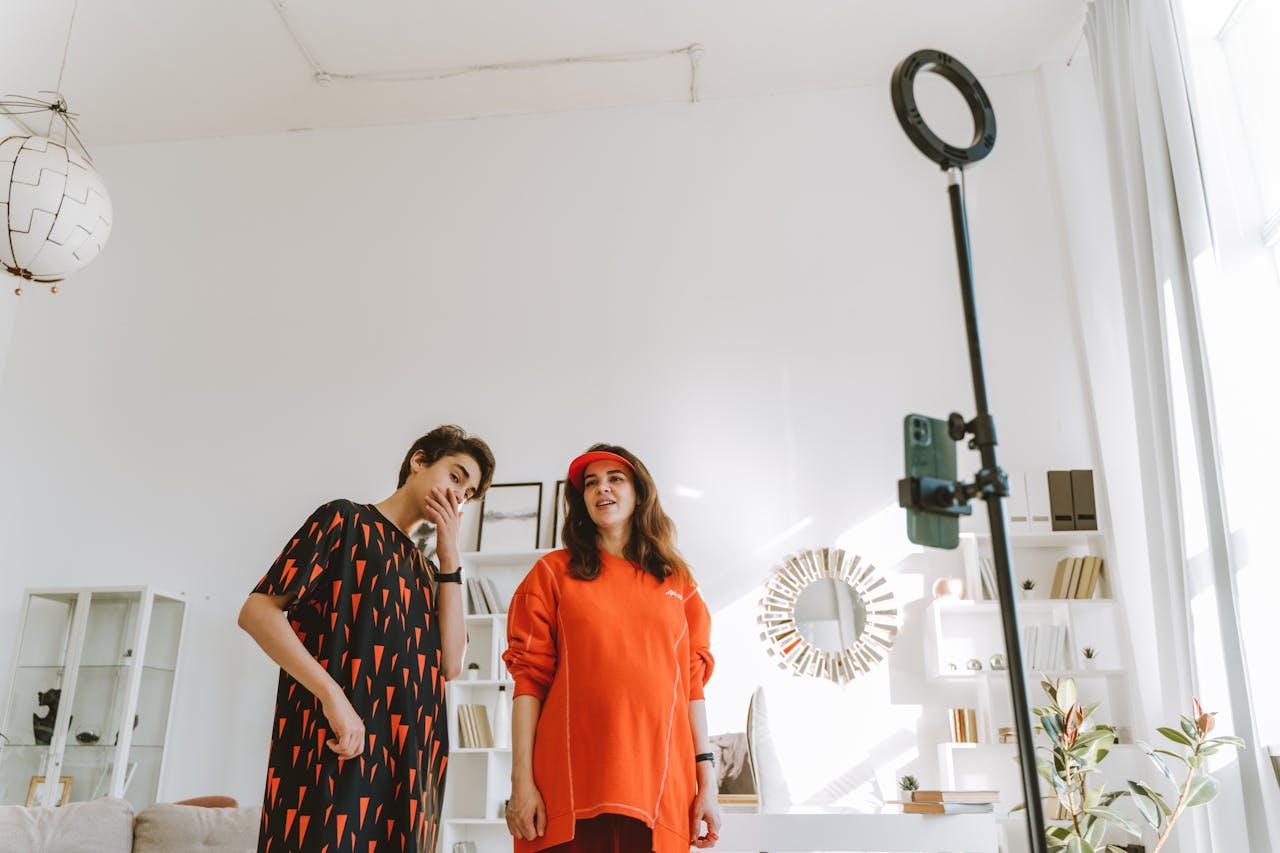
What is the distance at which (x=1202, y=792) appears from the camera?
2.97 m

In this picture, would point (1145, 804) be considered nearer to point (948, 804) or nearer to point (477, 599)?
point (948, 804)

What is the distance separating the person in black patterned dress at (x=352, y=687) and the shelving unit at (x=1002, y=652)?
280 centimetres

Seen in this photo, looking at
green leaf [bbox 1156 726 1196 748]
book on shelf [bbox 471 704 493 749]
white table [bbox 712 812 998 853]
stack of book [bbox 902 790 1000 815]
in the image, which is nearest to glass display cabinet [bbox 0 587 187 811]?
book on shelf [bbox 471 704 493 749]

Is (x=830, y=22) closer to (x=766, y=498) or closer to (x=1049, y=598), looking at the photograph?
(x=766, y=498)

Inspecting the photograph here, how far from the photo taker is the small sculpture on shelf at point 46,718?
14.3 feet

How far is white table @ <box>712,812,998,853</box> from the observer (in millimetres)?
2354

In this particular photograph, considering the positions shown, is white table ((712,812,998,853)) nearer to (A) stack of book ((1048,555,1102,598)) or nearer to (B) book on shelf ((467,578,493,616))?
(A) stack of book ((1048,555,1102,598))

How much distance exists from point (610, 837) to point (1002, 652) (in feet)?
9.28

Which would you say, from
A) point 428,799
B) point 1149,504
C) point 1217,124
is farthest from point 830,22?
point 428,799

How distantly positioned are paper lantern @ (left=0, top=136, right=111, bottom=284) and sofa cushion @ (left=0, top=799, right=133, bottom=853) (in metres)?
1.87

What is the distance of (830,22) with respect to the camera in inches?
193

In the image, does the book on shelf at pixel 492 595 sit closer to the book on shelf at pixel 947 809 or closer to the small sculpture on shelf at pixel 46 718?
the small sculpture on shelf at pixel 46 718

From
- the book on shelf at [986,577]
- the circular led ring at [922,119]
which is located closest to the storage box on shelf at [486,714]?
the book on shelf at [986,577]

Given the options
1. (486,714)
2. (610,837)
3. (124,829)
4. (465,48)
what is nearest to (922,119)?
(610,837)
